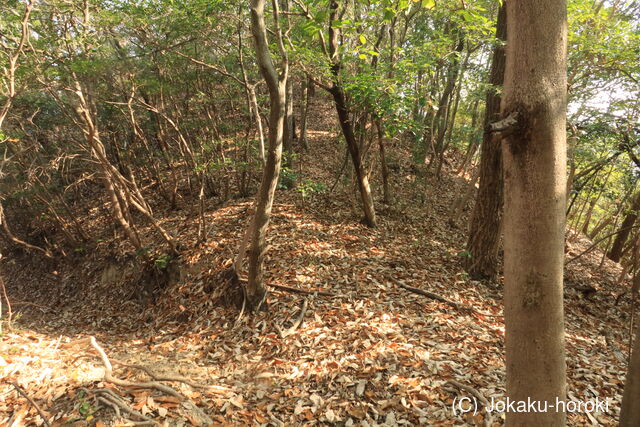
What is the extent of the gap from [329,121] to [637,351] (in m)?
17.7

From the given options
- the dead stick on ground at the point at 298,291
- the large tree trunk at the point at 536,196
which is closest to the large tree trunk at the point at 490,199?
the dead stick on ground at the point at 298,291

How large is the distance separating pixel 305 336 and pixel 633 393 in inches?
140

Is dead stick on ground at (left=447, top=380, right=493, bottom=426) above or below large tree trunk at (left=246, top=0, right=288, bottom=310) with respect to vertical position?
below

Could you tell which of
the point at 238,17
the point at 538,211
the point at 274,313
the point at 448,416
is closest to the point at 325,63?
the point at 238,17

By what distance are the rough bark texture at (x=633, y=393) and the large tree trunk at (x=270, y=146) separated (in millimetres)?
3897

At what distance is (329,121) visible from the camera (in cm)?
1848

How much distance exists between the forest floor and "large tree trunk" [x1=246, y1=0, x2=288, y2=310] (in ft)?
2.01

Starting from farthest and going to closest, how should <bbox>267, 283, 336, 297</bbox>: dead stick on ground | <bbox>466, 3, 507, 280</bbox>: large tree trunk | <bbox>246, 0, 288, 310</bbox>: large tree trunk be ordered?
1. <bbox>267, 283, 336, 297</bbox>: dead stick on ground
2. <bbox>466, 3, 507, 280</bbox>: large tree trunk
3. <bbox>246, 0, 288, 310</bbox>: large tree trunk

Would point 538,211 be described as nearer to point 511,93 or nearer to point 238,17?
point 511,93

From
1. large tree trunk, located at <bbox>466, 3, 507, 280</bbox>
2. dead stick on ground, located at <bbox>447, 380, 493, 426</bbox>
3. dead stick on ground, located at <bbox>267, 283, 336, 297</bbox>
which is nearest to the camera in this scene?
dead stick on ground, located at <bbox>447, 380, 493, 426</bbox>

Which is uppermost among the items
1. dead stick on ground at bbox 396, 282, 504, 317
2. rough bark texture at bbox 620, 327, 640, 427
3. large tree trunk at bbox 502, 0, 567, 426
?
large tree trunk at bbox 502, 0, 567, 426

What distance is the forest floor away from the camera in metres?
3.30

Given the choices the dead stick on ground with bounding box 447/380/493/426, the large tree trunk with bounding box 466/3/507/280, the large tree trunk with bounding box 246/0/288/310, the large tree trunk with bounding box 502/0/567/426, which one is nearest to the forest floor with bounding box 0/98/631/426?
the dead stick on ground with bounding box 447/380/493/426

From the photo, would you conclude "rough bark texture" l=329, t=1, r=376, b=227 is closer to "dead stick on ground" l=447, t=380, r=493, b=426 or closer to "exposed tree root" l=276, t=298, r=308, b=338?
"exposed tree root" l=276, t=298, r=308, b=338
